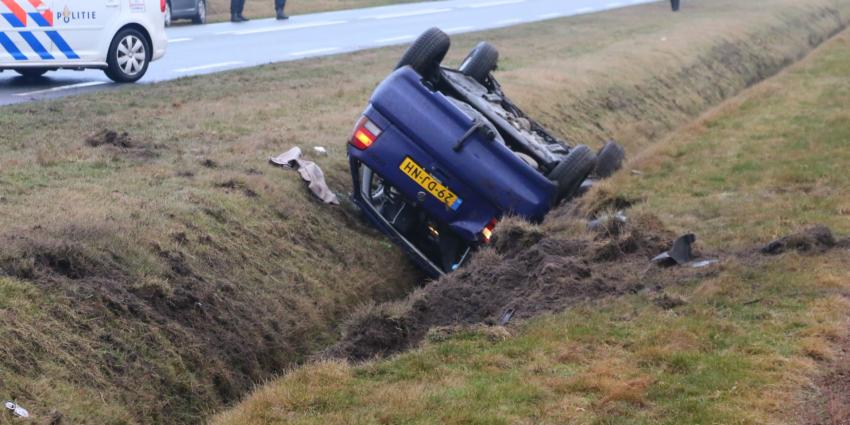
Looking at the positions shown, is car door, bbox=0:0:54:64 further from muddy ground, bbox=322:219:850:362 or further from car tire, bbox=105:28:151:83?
muddy ground, bbox=322:219:850:362

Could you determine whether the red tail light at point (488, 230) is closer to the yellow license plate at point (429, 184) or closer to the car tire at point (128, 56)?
the yellow license plate at point (429, 184)

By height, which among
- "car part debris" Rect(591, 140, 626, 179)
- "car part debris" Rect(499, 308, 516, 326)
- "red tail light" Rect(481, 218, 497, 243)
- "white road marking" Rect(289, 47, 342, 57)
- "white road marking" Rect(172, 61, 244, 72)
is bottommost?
"white road marking" Rect(289, 47, 342, 57)

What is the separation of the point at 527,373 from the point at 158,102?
334 inches

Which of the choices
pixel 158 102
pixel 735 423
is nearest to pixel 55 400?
pixel 735 423

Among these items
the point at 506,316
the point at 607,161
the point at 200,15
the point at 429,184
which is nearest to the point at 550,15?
the point at 200,15

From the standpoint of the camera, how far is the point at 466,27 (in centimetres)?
2752

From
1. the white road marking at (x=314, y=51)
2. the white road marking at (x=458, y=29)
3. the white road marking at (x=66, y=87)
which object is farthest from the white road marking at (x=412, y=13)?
the white road marking at (x=66, y=87)

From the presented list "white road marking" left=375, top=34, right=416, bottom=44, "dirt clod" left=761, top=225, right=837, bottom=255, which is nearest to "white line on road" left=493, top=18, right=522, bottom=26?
"white road marking" left=375, top=34, right=416, bottom=44

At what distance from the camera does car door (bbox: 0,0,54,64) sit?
14102 mm

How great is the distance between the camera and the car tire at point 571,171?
9703mm

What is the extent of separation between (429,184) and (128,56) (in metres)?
7.32

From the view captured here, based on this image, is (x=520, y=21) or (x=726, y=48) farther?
(x=520, y=21)

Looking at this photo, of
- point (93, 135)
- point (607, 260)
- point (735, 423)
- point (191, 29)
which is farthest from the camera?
point (191, 29)

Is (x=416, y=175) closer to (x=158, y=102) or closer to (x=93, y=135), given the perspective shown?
(x=93, y=135)
